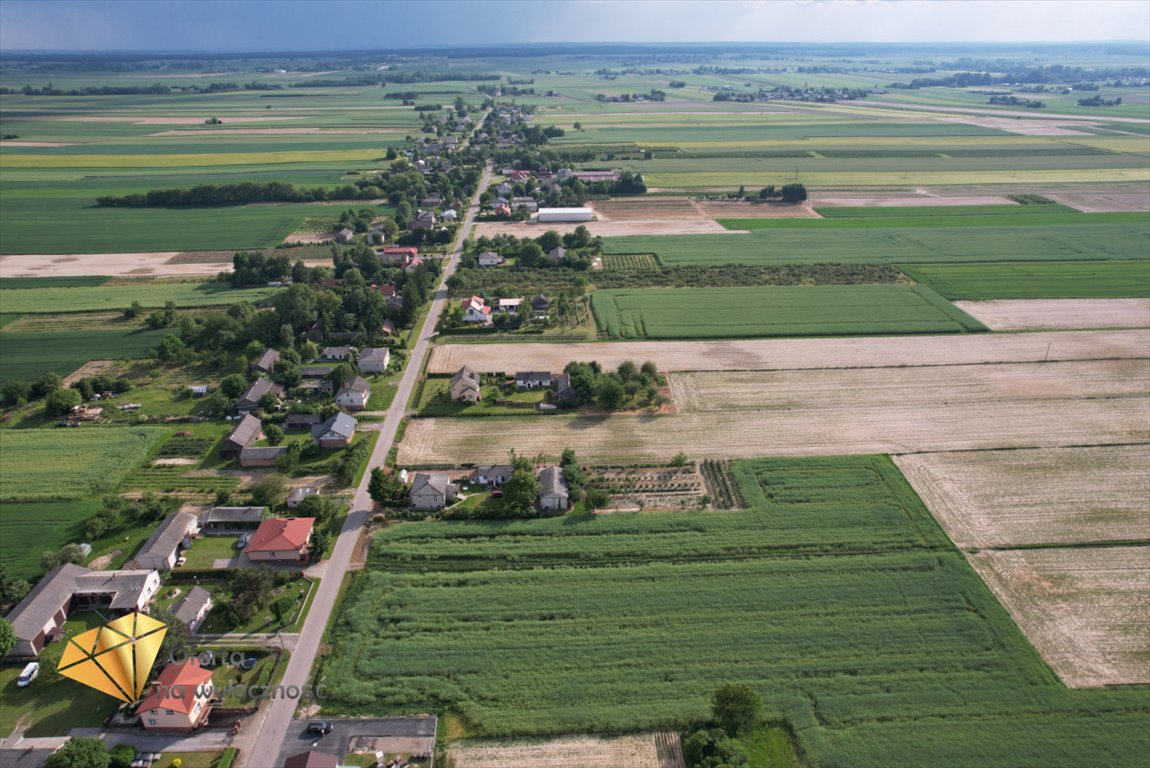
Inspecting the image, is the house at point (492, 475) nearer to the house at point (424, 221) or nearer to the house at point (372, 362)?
the house at point (372, 362)

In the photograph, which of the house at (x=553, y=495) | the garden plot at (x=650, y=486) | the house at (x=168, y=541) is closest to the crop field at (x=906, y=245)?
the garden plot at (x=650, y=486)

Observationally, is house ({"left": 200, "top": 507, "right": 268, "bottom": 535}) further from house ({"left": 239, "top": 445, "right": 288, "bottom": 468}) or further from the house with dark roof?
the house with dark roof

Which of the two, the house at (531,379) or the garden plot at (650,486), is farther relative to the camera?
the house at (531,379)

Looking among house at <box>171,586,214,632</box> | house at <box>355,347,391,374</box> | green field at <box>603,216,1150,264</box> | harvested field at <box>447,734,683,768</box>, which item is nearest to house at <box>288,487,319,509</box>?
house at <box>171,586,214,632</box>

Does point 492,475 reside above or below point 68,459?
below

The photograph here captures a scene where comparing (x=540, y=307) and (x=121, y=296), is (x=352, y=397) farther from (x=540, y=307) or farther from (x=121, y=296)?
(x=121, y=296)

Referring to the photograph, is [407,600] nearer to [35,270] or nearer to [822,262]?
[822,262]

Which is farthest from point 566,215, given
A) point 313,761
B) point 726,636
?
point 313,761
